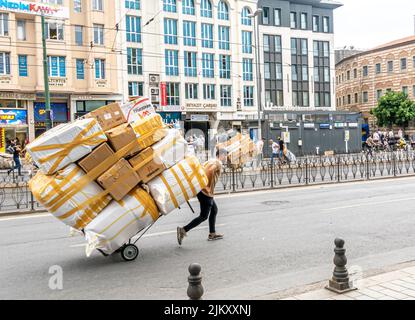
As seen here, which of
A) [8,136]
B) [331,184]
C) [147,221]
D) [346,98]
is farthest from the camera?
[346,98]

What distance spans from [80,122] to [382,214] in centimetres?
752

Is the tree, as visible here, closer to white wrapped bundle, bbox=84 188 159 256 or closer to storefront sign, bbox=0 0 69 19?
storefront sign, bbox=0 0 69 19

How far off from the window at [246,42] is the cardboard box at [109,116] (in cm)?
4486

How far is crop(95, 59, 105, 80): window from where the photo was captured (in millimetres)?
39344

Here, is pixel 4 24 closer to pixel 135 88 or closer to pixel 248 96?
pixel 135 88

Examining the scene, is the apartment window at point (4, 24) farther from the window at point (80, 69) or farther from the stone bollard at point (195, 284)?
the stone bollard at point (195, 284)

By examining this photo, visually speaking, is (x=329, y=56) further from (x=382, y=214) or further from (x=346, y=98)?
(x=382, y=214)

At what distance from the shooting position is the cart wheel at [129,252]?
6.92m

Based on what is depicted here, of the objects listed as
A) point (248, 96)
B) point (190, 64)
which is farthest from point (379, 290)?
point (248, 96)

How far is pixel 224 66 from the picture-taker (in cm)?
4862

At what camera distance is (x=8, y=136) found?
118 feet

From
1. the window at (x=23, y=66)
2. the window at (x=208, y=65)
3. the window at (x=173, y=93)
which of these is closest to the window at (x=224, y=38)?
the window at (x=208, y=65)

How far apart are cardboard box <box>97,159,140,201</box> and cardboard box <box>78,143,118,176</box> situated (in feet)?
0.29
